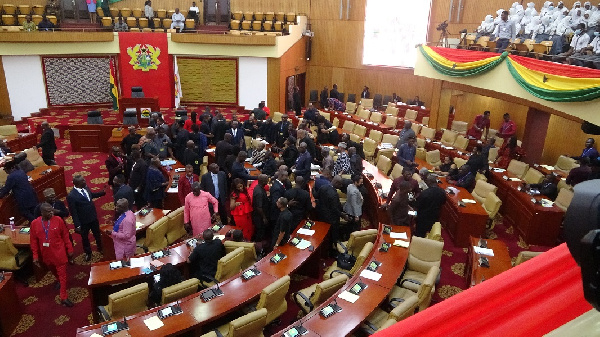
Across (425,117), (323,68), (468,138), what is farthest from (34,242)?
(323,68)

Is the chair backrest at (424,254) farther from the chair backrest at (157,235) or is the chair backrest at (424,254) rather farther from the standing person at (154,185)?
the standing person at (154,185)

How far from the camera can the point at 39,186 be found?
383 inches

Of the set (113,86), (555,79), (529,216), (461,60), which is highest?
(461,60)

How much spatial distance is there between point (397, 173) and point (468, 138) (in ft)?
14.5

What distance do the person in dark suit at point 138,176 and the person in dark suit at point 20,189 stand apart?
5.71 feet

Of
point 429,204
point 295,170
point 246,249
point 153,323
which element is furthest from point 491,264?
point 153,323

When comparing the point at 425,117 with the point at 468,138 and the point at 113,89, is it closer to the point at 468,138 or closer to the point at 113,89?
the point at 468,138

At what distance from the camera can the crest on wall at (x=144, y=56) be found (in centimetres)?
1814

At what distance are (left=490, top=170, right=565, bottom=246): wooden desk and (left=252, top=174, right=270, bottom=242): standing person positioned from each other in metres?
5.13

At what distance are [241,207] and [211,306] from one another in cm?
245

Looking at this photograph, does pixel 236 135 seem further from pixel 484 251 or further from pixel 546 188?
pixel 546 188

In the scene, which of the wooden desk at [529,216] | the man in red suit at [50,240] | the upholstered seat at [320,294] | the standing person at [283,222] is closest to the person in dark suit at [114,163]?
the man in red suit at [50,240]

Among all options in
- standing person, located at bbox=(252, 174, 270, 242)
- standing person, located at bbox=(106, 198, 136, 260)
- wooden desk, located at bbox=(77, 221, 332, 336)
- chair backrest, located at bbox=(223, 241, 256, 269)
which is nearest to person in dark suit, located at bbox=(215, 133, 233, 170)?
standing person, located at bbox=(252, 174, 270, 242)

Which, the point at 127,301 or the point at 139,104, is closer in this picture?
the point at 127,301
